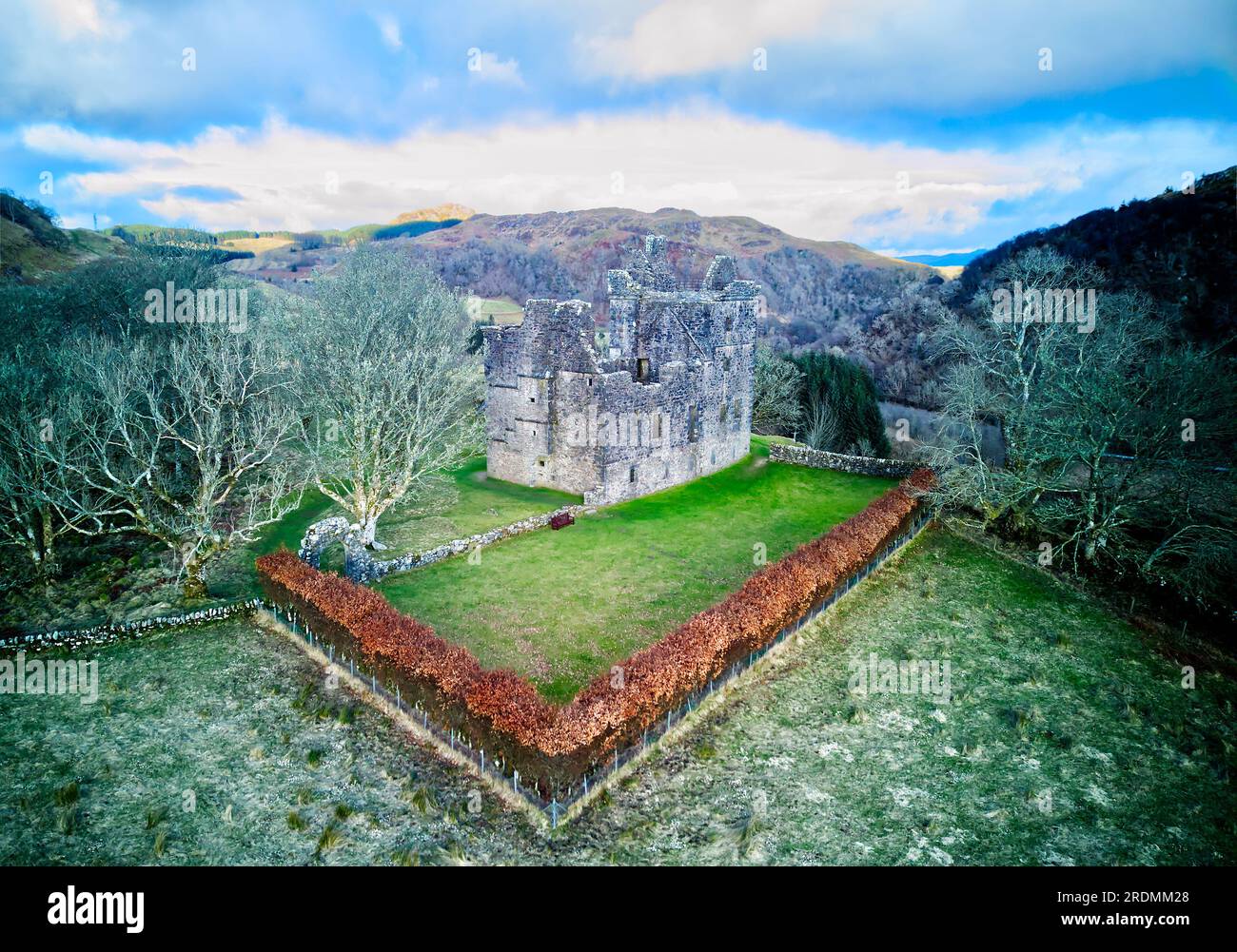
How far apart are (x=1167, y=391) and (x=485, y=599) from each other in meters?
24.7

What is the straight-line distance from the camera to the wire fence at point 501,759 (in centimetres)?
1393

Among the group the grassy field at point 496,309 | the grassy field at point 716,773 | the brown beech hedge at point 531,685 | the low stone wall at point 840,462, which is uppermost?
the grassy field at point 496,309

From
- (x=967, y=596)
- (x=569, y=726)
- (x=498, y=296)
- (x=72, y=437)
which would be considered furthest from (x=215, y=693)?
(x=498, y=296)

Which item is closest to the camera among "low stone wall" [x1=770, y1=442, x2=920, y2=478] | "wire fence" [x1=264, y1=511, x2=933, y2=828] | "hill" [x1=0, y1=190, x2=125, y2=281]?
"wire fence" [x1=264, y1=511, x2=933, y2=828]

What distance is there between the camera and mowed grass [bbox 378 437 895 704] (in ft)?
64.2

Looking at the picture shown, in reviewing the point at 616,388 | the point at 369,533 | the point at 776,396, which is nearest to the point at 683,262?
the point at 776,396

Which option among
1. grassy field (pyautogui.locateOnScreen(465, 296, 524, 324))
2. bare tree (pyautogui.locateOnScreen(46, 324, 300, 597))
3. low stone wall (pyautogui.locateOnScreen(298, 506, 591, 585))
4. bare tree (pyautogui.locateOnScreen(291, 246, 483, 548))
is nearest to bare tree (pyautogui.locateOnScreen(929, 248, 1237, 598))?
low stone wall (pyautogui.locateOnScreen(298, 506, 591, 585))

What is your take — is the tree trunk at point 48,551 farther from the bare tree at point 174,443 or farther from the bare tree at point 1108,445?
the bare tree at point 1108,445

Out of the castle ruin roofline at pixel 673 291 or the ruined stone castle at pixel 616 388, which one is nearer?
the ruined stone castle at pixel 616 388

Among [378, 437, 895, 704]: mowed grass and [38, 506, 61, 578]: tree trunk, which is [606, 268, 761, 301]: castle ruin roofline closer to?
[378, 437, 895, 704]: mowed grass

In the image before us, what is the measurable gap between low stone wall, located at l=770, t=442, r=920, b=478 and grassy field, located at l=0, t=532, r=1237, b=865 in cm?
1788

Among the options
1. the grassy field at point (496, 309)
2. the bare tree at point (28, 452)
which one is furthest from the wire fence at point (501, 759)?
the grassy field at point (496, 309)

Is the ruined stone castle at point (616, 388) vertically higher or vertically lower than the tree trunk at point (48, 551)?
higher

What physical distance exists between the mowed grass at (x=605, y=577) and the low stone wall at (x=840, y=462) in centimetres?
332
